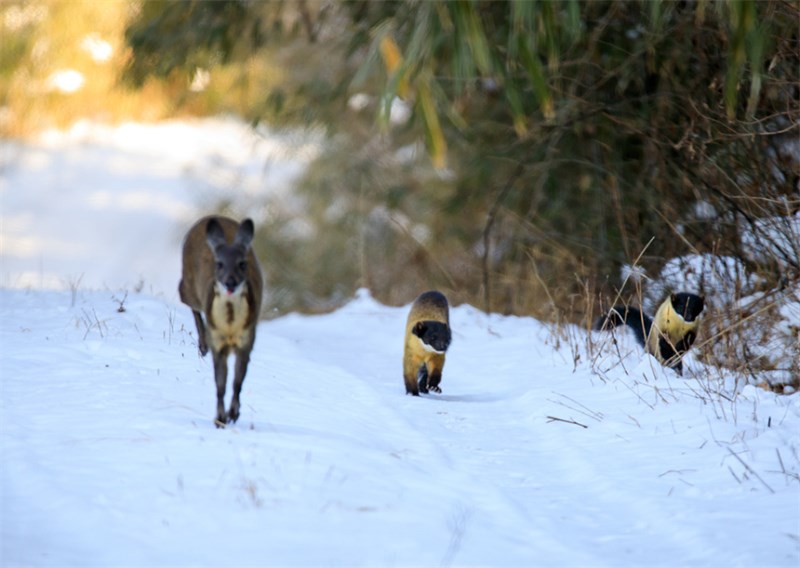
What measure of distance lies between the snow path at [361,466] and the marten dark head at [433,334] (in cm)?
46

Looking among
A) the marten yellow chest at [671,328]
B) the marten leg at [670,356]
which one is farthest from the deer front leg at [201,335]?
the marten yellow chest at [671,328]

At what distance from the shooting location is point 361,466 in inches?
240

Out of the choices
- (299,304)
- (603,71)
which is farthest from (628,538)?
(299,304)

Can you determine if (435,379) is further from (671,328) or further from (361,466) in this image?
(361,466)

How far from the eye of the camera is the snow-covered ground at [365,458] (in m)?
5.14

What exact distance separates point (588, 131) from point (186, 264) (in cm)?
797

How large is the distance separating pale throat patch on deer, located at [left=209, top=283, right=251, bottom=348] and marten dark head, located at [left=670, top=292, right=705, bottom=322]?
4806 millimetres

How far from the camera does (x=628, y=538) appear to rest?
18.3ft

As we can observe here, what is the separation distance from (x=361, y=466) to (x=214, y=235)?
69.0 inches

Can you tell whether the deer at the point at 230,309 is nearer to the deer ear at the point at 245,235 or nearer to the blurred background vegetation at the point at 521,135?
the deer ear at the point at 245,235

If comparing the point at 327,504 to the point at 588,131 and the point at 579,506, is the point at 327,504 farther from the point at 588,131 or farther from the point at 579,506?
the point at 588,131

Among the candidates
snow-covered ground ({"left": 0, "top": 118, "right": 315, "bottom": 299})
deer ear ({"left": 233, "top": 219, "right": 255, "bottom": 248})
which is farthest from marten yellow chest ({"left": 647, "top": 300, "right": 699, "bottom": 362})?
snow-covered ground ({"left": 0, "top": 118, "right": 315, "bottom": 299})

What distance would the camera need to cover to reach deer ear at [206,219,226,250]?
21.8 feet

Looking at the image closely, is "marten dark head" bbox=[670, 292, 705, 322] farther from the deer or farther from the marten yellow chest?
the deer
